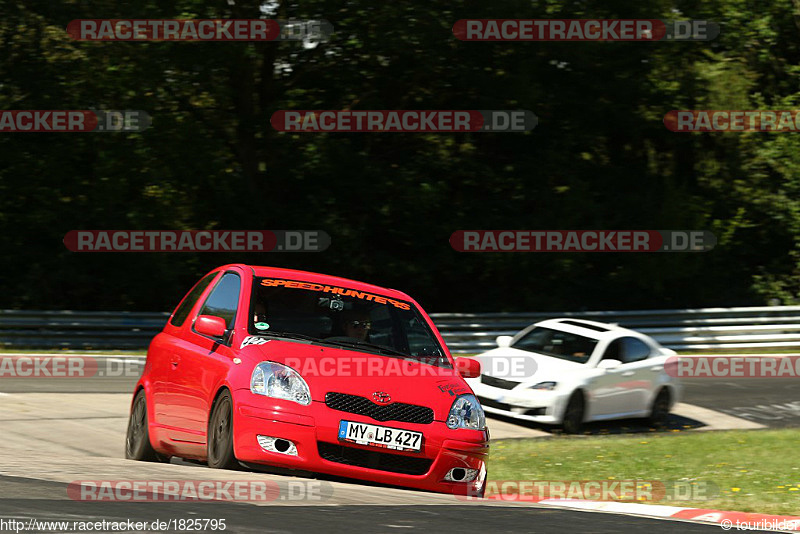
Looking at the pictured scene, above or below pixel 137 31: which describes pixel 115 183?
below

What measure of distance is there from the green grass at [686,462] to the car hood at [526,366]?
0.96m

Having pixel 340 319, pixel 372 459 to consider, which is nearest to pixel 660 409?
pixel 340 319

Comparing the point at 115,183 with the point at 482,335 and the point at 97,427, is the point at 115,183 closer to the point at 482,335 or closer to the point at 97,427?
the point at 482,335

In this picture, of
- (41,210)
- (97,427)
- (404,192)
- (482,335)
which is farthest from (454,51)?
(97,427)

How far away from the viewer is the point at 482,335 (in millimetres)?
21688

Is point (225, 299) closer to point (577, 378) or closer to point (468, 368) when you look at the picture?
point (468, 368)

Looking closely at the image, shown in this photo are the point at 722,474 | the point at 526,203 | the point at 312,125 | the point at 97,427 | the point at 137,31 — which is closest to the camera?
the point at 722,474

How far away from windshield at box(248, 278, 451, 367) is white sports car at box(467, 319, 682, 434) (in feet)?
20.8

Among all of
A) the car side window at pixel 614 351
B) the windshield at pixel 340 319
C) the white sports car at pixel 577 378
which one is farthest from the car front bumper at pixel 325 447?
the car side window at pixel 614 351

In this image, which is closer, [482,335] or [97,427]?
[97,427]

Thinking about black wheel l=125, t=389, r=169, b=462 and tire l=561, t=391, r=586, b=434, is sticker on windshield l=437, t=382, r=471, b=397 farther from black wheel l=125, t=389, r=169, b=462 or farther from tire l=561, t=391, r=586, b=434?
tire l=561, t=391, r=586, b=434

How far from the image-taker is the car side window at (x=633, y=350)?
15.3m

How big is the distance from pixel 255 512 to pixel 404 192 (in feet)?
61.0

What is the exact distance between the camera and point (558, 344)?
599 inches
